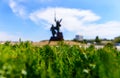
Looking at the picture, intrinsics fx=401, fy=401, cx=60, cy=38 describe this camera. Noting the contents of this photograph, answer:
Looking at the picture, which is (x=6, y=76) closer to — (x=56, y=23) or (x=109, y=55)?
(x=109, y=55)

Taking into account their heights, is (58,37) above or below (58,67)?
above

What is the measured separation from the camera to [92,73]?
207 inches

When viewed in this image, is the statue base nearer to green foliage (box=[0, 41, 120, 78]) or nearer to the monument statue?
the monument statue

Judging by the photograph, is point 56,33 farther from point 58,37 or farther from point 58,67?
point 58,67

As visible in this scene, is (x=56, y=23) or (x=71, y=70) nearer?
(x=71, y=70)

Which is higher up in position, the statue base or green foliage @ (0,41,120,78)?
the statue base

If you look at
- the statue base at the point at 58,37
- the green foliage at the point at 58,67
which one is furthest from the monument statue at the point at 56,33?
the green foliage at the point at 58,67

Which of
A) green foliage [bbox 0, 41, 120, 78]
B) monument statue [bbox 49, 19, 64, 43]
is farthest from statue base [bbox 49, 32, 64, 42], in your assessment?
green foliage [bbox 0, 41, 120, 78]

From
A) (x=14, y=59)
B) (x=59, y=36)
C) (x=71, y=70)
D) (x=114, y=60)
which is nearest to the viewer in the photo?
(x=14, y=59)

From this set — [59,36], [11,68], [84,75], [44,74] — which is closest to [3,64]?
[11,68]

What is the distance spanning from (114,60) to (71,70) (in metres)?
0.72

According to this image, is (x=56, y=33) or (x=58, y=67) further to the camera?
(x=56, y=33)

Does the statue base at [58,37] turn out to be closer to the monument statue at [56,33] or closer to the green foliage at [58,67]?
the monument statue at [56,33]

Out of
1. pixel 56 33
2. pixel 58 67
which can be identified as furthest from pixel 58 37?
pixel 58 67
